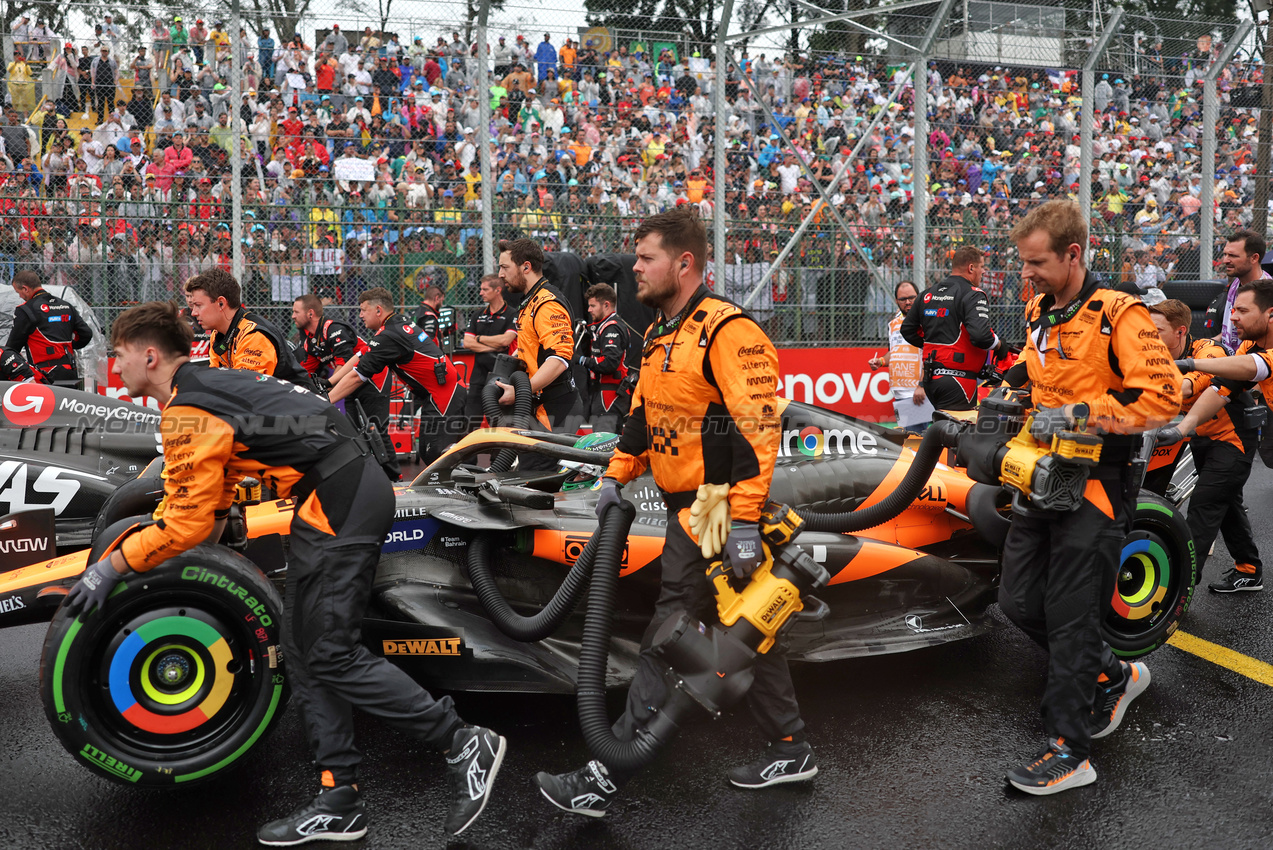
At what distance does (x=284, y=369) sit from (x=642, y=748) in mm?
3855

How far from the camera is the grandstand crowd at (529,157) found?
920 centimetres

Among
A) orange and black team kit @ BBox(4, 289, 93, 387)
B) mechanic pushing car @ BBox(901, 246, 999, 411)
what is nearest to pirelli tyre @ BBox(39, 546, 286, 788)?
mechanic pushing car @ BBox(901, 246, 999, 411)

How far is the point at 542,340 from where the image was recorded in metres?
6.83

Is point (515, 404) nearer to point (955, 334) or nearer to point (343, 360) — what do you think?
point (343, 360)

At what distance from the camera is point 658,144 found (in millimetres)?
10961

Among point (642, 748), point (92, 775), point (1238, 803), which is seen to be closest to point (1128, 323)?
point (1238, 803)

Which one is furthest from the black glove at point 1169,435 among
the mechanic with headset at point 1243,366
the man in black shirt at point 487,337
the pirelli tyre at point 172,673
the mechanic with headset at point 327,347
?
the mechanic with headset at point 327,347

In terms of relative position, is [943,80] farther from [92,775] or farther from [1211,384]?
[92,775]

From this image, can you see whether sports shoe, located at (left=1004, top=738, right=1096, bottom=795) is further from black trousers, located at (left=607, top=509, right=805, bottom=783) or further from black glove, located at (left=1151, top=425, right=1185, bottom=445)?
black glove, located at (left=1151, top=425, right=1185, bottom=445)

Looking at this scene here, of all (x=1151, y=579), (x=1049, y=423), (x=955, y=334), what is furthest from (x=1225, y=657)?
(x=955, y=334)

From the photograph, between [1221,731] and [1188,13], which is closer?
[1221,731]

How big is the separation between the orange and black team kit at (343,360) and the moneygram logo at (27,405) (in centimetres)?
263

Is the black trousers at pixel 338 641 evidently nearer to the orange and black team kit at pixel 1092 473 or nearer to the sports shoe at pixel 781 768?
the sports shoe at pixel 781 768

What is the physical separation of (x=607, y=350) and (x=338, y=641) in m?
4.95
